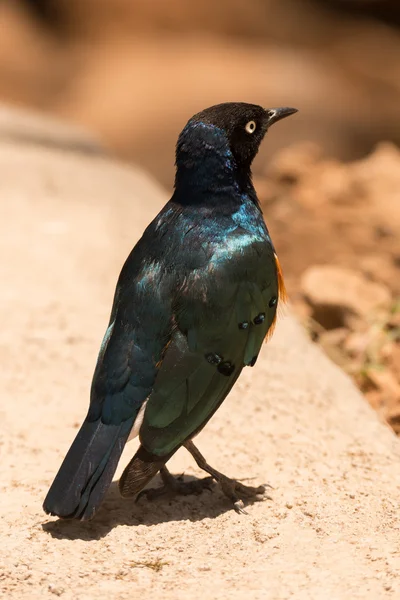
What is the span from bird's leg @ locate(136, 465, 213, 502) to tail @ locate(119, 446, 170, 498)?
1.06 feet

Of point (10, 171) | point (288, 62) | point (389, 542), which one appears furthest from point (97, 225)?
point (288, 62)

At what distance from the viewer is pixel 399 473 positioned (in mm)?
3594

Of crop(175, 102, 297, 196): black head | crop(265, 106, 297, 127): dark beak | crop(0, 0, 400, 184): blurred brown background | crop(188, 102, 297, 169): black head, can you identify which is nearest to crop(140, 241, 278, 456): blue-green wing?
crop(175, 102, 297, 196): black head

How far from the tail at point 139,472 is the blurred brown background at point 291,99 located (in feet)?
6.04

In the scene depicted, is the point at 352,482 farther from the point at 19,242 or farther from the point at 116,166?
the point at 116,166

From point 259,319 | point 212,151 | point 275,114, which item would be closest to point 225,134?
point 212,151

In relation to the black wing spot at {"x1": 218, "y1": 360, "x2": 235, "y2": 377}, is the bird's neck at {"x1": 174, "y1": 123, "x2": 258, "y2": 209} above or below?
above

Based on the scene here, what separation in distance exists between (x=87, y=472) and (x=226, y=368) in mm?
572

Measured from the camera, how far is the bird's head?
3.48m

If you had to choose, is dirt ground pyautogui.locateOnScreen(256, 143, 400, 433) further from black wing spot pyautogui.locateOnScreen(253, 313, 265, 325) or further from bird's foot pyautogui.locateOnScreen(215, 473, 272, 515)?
black wing spot pyautogui.locateOnScreen(253, 313, 265, 325)

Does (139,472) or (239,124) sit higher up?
(239,124)

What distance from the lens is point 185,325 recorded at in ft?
10.5

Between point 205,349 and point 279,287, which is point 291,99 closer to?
point 279,287

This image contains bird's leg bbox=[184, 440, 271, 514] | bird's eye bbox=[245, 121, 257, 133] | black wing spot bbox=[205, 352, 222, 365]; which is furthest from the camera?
bird's eye bbox=[245, 121, 257, 133]
